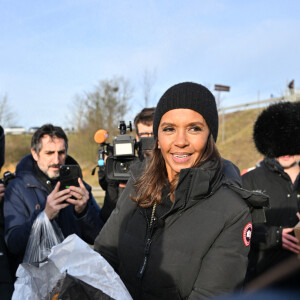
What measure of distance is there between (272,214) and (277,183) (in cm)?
27

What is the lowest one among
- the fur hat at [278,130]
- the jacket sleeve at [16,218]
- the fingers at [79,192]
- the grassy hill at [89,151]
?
the grassy hill at [89,151]

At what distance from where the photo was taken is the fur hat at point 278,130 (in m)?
3.53

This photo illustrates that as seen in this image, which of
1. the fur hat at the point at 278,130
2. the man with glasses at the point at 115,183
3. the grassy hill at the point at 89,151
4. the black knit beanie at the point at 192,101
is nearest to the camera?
the black knit beanie at the point at 192,101

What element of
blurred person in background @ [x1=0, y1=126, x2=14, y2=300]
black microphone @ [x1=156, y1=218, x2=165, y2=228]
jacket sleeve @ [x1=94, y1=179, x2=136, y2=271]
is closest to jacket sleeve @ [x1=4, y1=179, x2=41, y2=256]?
blurred person in background @ [x1=0, y1=126, x2=14, y2=300]

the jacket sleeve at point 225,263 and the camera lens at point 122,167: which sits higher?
the camera lens at point 122,167

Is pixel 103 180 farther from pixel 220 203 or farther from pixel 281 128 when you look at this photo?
pixel 220 203

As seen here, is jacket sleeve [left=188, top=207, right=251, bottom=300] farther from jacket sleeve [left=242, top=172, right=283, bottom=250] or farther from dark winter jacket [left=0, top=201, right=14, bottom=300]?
dark winter jacket [left=0, top=201, right=14, bottom=300]

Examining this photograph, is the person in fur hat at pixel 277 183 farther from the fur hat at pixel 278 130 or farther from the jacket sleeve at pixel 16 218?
the jacket sleeve at pixel 16 218

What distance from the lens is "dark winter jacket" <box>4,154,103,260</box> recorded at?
286 cm

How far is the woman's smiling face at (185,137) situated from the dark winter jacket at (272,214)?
1.47 metres

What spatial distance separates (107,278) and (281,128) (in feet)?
8.83

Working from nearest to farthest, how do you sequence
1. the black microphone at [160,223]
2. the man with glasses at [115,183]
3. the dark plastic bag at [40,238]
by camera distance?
A: 1. the black microphone at [160,223]
2. the dark plastic bag at [40,238]
3. the man with glasses at [115,183]

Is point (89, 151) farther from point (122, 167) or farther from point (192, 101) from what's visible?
point (192, 101)

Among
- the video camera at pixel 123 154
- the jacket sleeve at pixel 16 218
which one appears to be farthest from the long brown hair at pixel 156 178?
the jacket sleeve at pixel 16 218
